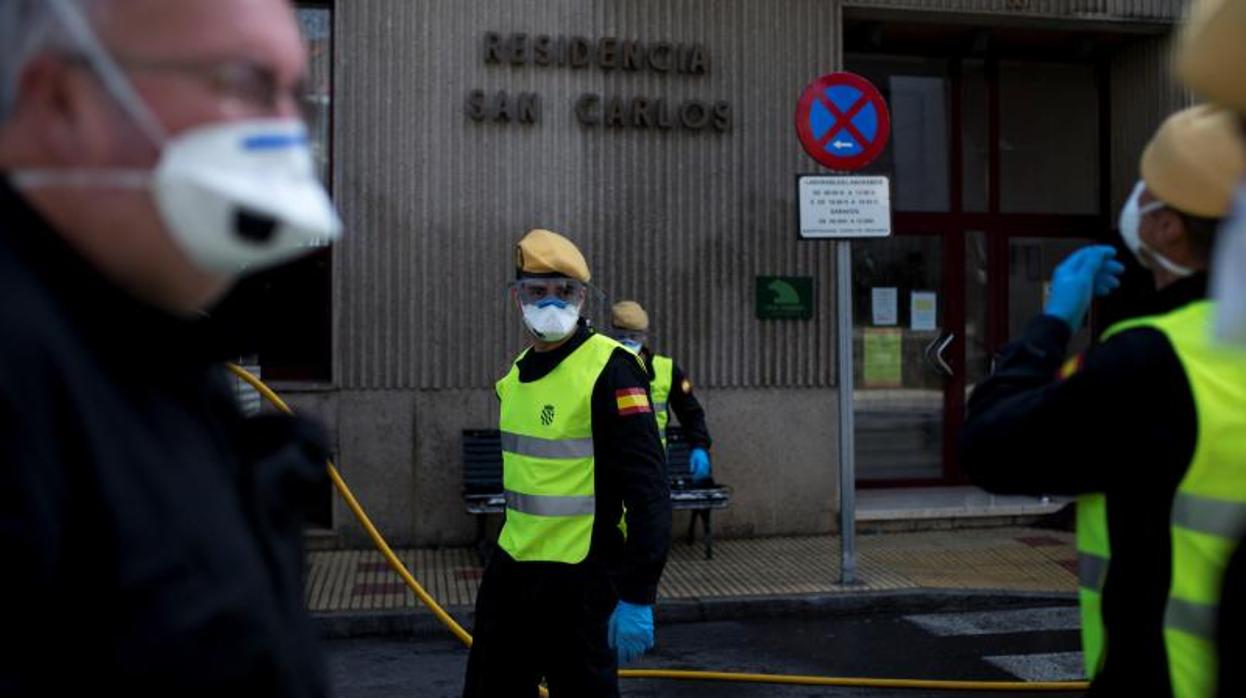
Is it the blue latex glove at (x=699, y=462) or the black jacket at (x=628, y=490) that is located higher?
the black jacket at (x=628, y=490)

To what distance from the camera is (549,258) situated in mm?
4398

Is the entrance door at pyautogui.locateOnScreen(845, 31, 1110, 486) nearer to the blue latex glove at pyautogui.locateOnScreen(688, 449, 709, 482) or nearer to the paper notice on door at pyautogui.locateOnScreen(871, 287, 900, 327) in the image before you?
the paper notice on door at pyautogui.locateOnScreen(871, 287, 900, 327)

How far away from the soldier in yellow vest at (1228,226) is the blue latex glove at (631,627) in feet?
7.39

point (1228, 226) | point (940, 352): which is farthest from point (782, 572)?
point (1228, 226)

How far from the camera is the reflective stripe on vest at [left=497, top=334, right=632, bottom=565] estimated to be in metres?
3.93

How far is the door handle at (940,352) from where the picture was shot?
36.6ft

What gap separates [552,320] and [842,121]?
4.13 m

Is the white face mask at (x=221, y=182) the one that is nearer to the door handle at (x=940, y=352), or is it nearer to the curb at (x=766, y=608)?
the curb at (x=766, y=608)

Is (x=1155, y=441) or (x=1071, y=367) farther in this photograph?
(x=1071, y=367)

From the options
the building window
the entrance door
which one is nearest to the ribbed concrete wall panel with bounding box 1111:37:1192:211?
the entrance door

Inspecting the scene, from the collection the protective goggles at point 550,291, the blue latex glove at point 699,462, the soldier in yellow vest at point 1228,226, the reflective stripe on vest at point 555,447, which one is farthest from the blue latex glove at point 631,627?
the blue latex glove at point 699,462

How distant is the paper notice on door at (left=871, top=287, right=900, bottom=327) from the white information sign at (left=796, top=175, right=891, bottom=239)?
3.35 m

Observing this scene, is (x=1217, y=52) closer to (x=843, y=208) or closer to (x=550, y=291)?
(x=550, y=291)

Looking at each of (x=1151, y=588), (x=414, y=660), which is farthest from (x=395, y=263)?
(x=1151, y=588)
